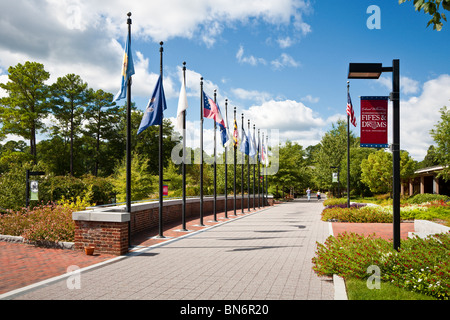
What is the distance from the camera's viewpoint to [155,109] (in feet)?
40.9

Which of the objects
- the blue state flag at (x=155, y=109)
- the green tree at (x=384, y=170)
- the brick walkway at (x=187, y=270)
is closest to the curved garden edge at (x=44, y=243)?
the brick walkway at (x=187, y=270)

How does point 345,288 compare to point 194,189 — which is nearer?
point 345,288

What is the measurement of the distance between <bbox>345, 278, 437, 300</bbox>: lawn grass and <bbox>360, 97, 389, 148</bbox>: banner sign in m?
2.90

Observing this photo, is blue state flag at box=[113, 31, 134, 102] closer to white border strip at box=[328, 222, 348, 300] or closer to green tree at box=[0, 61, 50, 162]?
white border strip at box=[328, 222, 348, 300]

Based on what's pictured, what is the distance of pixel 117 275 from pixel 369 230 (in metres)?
12.0

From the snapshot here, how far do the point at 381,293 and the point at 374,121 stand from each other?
3.56 m

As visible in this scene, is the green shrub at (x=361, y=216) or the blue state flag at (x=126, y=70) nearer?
the blue state flag at (x=126, y=70)

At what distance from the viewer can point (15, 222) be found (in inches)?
523

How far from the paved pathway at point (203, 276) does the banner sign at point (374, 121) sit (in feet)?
10.4

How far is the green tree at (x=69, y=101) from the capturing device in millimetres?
49625

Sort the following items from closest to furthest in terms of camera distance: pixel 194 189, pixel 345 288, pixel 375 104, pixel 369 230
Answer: pixel 345 288
pixel 375 104
pixel 369 230
pixel 194 189

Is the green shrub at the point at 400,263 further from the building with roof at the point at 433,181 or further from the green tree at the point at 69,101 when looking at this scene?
the green tree at the point at 69,101
